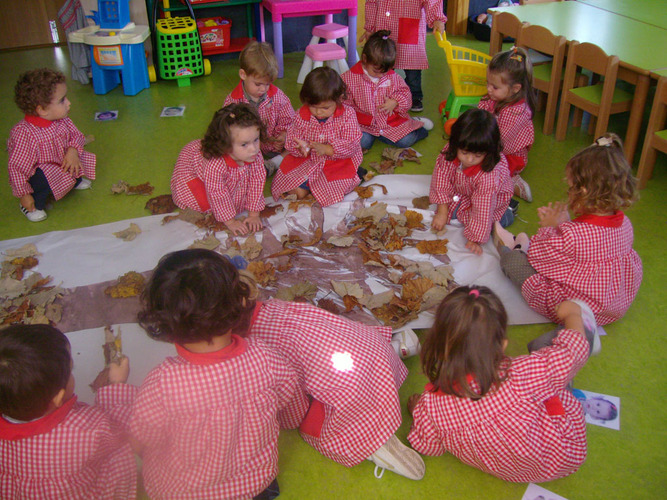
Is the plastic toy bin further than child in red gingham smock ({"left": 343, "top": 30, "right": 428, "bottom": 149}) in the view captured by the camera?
Yes

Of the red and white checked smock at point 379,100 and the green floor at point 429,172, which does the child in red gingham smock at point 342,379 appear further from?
the red and white checked smock at point 379,100

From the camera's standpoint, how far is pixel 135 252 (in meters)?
3.22

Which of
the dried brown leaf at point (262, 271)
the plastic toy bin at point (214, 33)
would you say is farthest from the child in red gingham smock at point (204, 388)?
the plastic toy bin at point (214, 33)

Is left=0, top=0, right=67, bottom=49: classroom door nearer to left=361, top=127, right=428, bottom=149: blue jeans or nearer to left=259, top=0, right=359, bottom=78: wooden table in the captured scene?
left=259, top=0, right=359, bottom=78: wooden table

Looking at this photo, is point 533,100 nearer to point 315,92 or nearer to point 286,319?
point 315,92

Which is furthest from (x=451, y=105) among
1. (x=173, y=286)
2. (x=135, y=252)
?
(x=173, y=286)

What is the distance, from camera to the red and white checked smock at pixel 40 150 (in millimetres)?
3412

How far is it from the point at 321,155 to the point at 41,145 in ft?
5.52

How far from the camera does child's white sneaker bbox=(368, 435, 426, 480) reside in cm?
209

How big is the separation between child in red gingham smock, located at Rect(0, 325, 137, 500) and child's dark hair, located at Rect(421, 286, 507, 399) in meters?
1.12

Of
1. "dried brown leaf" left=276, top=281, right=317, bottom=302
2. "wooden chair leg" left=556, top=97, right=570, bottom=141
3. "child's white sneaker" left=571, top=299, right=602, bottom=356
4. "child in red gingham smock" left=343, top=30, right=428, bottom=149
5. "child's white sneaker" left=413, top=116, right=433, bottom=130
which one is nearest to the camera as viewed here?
"child's white sneaker" left=571, top=299, right=602, bottom=356

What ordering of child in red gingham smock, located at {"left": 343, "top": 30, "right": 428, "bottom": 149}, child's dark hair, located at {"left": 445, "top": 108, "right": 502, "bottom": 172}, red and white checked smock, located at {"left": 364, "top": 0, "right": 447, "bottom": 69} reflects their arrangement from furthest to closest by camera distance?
red and white checked smock, located at {"left": 364, "top": 0, "right": 447, "bottom": 69}
child in red gingham smock, located at {"left": 343, "top": 30, "right": 428, "bottom": 149}
child's dark hair, located at {"left": 445, "top": 108, "right": 502, "bottom": 172}

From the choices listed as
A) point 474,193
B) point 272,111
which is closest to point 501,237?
point 474,193

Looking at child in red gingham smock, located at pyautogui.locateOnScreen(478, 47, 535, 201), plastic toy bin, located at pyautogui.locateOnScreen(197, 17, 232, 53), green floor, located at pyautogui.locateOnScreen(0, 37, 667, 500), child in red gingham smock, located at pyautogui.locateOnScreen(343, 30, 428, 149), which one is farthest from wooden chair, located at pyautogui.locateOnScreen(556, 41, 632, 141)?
plastic toy bin, located at pyautogui.locateOnScreen(197, 17, 232, 53)
